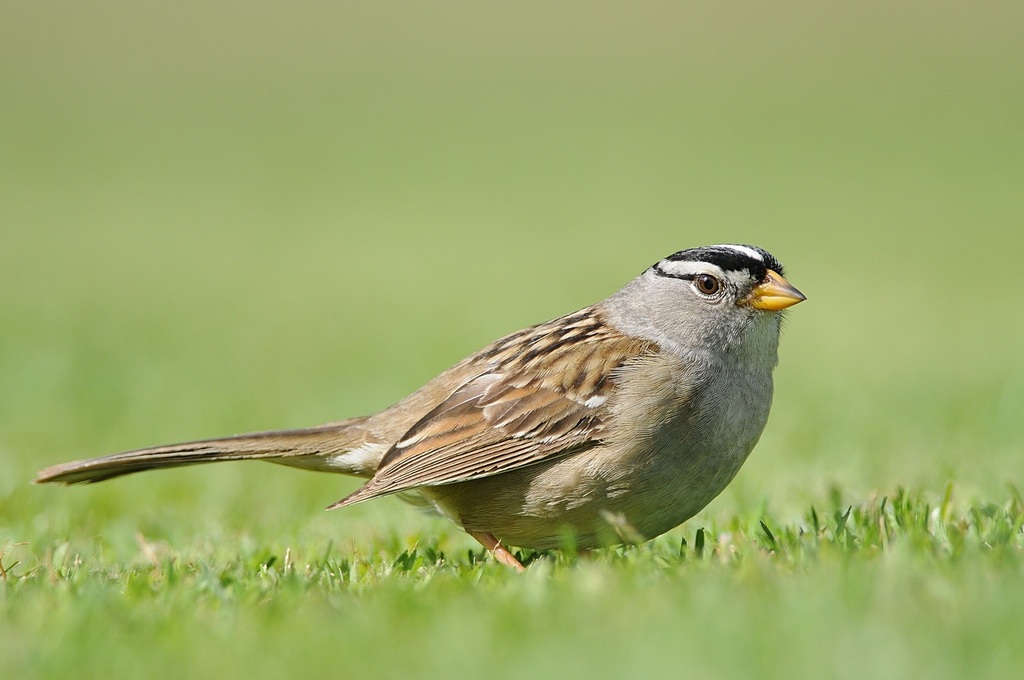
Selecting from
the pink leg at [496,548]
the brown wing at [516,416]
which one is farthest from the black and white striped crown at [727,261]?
the pink leg at [496,548]

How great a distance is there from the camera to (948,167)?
27578mm

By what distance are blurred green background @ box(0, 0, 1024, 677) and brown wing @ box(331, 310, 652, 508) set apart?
874 millimetres

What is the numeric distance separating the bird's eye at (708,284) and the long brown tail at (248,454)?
1714 millimetres

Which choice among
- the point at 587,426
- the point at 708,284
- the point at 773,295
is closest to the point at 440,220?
the point at 708,284

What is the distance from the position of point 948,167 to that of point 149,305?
18.3m

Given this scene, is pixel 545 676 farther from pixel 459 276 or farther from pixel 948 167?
pixel 948 167

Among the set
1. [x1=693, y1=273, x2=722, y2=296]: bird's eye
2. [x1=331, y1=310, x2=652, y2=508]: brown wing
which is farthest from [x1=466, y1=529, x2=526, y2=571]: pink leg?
[x1=693, y1=273, x2=722, y2=296]: bird's eye

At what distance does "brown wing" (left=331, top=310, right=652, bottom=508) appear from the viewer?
5523 mm

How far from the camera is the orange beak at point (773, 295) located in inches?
228

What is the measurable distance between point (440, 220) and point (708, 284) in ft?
59.3

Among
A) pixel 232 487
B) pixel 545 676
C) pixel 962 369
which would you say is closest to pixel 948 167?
pixel 962 369

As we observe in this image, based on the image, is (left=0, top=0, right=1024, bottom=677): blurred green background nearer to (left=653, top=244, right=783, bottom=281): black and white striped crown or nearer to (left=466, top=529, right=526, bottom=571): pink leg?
(left=466, top=529, right=526, bottom=571): pink leg

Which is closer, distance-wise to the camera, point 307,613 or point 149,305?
point 307,613

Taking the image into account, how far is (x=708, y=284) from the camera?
5.95 metres
